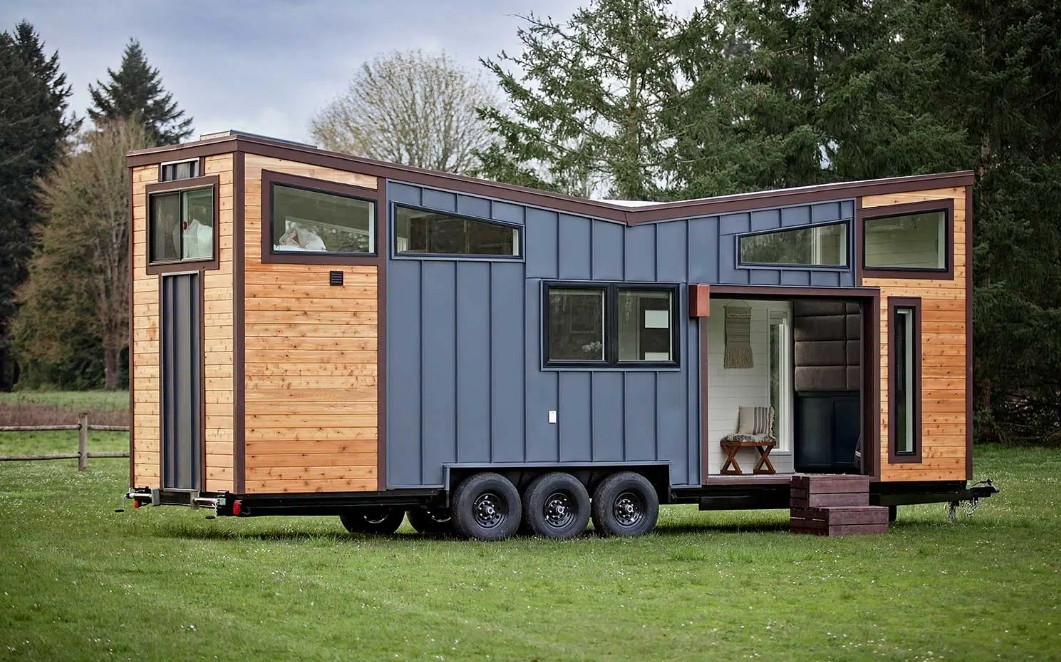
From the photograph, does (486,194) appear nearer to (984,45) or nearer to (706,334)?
(706,334)

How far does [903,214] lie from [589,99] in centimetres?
1524

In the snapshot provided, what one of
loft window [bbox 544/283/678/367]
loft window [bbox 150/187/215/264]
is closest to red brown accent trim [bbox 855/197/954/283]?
loft window [bbox 544/283/678/367]

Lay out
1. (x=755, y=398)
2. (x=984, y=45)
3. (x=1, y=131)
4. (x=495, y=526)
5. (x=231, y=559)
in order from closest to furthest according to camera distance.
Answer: (x=231, y=559), (x=495, y=526), (x=755, y=398), (x=984, y=45), (x=1, y=131)

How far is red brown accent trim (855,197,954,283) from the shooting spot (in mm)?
18000

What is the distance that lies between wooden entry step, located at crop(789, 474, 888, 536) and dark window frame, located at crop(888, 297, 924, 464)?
0.81m

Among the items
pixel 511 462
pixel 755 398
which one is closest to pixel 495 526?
pixel 511 462

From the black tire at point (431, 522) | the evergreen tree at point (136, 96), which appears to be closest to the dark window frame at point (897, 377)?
the black tire at point (431, 522)

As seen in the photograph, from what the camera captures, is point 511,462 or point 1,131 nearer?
point 511,462

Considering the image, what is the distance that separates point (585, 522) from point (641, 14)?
18370mm

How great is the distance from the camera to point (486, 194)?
1636cm

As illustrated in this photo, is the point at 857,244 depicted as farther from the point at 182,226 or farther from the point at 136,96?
the point at 136,96

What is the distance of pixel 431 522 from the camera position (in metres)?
17.3

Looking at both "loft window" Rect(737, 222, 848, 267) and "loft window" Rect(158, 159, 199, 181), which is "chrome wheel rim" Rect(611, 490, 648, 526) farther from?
"loft window" Rect(158, 159, 199, 181)

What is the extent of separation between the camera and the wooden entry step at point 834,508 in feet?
55.8
